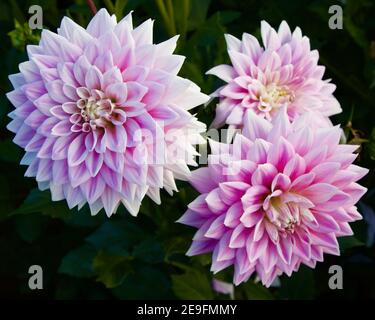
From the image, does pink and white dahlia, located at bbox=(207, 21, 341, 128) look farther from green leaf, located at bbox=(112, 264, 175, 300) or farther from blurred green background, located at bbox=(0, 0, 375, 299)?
green leaf, located at bbox=(112, 264, 175, 300)

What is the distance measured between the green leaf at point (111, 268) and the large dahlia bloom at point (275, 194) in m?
0.39

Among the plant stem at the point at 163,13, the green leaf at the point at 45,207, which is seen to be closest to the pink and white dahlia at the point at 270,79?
the plant stem at the point at 163,13

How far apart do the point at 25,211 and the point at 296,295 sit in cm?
69

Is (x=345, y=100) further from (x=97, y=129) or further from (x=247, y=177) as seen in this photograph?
(x=97, y=129)

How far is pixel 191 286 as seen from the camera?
131cm

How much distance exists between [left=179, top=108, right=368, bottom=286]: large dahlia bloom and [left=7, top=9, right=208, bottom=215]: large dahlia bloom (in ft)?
0.23

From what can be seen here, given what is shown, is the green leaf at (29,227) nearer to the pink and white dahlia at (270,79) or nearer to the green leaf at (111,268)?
the green leaf at (111,268)

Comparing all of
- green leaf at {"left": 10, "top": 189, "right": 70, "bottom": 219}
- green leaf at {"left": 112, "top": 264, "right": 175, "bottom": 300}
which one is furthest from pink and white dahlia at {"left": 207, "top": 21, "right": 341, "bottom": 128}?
green leaf at {"left": 112, "top": 264, "right": 175, "bottom": 300}

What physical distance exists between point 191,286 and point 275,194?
48cm

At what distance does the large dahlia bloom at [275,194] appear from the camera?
906 millimetres

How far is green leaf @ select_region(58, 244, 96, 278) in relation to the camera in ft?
4.52
